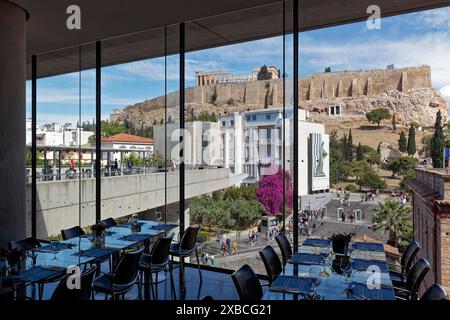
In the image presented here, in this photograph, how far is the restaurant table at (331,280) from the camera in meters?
2.26

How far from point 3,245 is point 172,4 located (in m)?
3.24

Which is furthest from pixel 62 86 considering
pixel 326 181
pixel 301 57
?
pixel 326 181

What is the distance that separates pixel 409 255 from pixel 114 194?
14.1ft

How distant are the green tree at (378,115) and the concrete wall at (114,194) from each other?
177 centimetres

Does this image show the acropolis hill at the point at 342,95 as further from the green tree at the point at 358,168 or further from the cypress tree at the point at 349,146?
the green tree at the point at 358,168

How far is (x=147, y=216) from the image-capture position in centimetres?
528

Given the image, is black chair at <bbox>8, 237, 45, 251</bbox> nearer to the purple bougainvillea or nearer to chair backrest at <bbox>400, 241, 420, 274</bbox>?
the purple bougainvillea

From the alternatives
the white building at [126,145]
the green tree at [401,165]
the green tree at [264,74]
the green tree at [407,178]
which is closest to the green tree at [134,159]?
the white building at [126,145]

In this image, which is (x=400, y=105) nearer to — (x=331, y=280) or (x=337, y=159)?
(x=337, y=159)

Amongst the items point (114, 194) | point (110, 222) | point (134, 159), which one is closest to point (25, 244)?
point (110, 222)

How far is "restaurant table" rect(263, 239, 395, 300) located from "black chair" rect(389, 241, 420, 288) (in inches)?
8.8

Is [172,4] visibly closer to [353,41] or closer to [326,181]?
[353,41]
